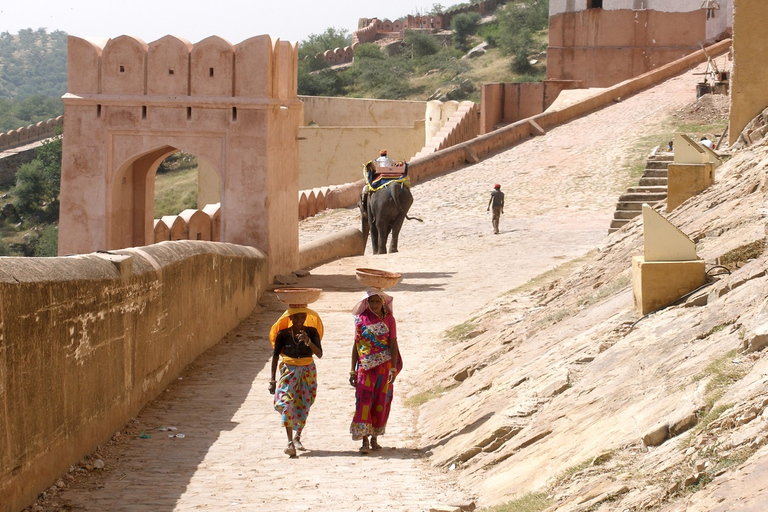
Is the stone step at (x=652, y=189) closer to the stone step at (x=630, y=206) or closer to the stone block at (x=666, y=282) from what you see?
the stone step at (x=630, y=206)

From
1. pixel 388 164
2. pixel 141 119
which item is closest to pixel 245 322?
pixel 141 119

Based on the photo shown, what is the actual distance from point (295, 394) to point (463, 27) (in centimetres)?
7292

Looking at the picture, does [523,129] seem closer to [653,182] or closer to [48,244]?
[653,182]

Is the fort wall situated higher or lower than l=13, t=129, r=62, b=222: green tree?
higher

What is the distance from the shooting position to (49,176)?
2211 inches

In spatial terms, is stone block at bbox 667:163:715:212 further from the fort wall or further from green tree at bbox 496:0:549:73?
green tree at bbox 496:0:549:73

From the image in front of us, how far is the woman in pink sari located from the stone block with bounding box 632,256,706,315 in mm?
1661

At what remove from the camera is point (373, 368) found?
7.81 meters

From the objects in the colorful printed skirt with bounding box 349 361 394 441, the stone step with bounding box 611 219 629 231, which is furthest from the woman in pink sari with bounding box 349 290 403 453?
the stone step with bounding box 611 219 629 231

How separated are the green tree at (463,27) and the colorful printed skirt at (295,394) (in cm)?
7193

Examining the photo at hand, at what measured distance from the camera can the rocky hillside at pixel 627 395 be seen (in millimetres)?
4574

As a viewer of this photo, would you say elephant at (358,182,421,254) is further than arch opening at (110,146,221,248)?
Yes

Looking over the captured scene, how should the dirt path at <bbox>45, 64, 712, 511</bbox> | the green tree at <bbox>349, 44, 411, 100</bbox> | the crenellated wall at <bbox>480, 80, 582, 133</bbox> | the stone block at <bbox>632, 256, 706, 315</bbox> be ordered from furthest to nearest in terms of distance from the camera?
1. the green tree at <bbox>349, 44, 411, 100</bbox>
2. the crenellated wall at <bbox>480, 80, 582, 133</bbox>
3. the stone block at <bbox>632, 256, 706, 315</bbox>
4. the dirt path at <bbox>45, 64, 712, 511</bbox>

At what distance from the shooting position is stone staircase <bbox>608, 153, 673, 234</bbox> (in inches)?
596
